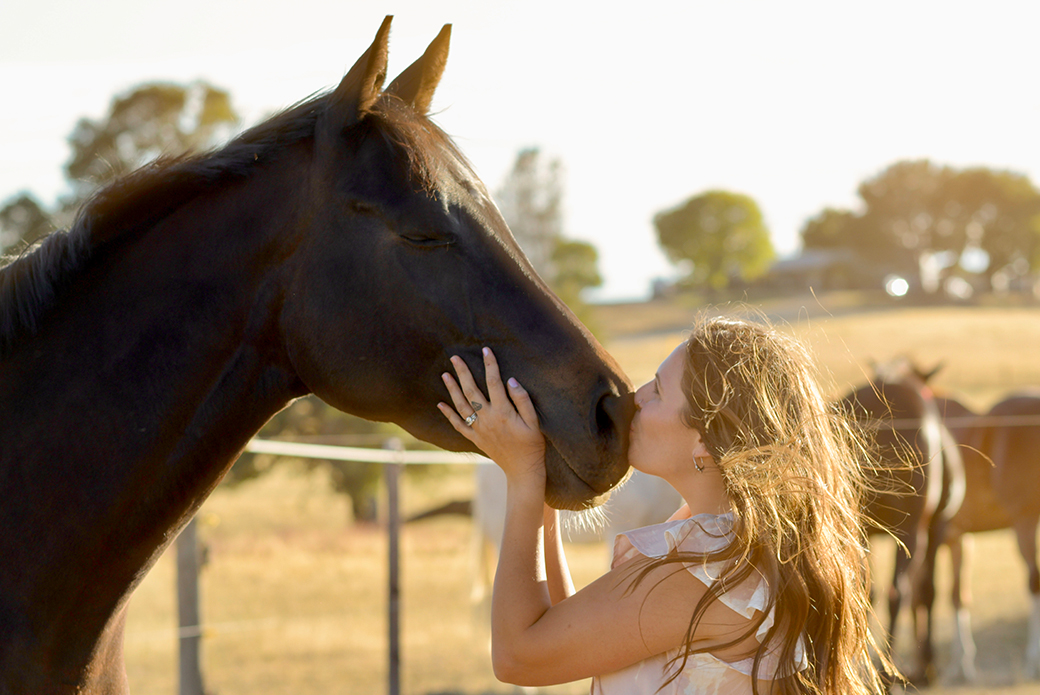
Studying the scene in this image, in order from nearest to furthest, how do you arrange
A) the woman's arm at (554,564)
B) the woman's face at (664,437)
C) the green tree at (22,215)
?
the woman's face at (664,437), the woman's arm at (554,564), the green tree at (22,215)

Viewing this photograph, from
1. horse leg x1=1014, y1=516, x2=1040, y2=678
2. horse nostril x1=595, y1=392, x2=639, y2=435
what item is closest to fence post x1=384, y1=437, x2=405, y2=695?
horse nostril x1=595, y1=392, x2=639, y2=435

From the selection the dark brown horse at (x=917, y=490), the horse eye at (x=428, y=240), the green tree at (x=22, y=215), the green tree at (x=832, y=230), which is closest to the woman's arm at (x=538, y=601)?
the horse eye at (x=428, y=240)

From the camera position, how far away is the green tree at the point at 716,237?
66688mm

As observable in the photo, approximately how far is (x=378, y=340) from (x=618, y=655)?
75cm

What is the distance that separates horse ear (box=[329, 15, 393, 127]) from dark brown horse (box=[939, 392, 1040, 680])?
682 centimetres

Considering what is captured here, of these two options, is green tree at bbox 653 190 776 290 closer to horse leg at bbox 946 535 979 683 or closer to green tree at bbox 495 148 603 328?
green tree at bbox 495 148 603 328

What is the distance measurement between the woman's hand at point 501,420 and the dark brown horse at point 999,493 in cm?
658

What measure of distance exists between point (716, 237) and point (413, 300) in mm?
69181

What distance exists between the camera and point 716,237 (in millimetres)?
68125

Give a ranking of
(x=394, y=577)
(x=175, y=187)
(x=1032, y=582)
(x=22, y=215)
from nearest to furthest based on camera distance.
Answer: (x=175, y=187)
(x=394, y=577)
(x=1032, y=582)
(x=22, y=215)

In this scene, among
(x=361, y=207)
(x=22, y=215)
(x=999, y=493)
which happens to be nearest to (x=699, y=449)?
(x=361, y=207)

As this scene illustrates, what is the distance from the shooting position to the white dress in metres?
1.54

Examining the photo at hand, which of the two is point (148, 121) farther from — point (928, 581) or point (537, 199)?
point (537, 199)

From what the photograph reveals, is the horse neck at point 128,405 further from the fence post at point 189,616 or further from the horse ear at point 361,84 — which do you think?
the fence post at point 189,616
